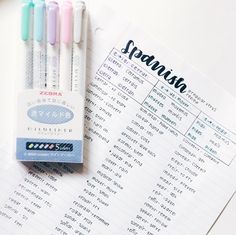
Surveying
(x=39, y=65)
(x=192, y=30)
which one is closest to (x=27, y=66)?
(x=39, y=65)

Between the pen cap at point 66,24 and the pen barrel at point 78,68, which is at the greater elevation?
the pen cap at point 66,24

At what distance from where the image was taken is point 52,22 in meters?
0.51

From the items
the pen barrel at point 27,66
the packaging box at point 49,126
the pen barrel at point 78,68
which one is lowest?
the packaging box at point 49,126

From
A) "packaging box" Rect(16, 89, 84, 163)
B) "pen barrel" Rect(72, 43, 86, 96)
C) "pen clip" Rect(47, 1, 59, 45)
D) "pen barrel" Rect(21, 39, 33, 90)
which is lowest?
"packaging box" Rect(16, 89, 84, 163)

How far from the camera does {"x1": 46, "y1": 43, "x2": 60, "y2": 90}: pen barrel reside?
1.68 ft

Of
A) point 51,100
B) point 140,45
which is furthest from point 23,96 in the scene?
point 140,45

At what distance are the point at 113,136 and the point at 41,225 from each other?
134mm

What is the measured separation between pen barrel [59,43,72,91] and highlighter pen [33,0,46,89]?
0.07 ft

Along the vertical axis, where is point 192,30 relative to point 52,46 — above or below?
above

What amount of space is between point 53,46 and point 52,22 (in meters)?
0.03

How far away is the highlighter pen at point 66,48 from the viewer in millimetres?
510

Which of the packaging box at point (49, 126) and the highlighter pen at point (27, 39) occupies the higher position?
the highlighter pen at point (27, 39)

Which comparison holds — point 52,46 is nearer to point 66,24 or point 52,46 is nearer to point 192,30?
point 66,24

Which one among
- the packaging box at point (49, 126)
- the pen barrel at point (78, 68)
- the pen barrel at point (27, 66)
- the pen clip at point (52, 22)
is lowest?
the packaging box at point (49, 126)
